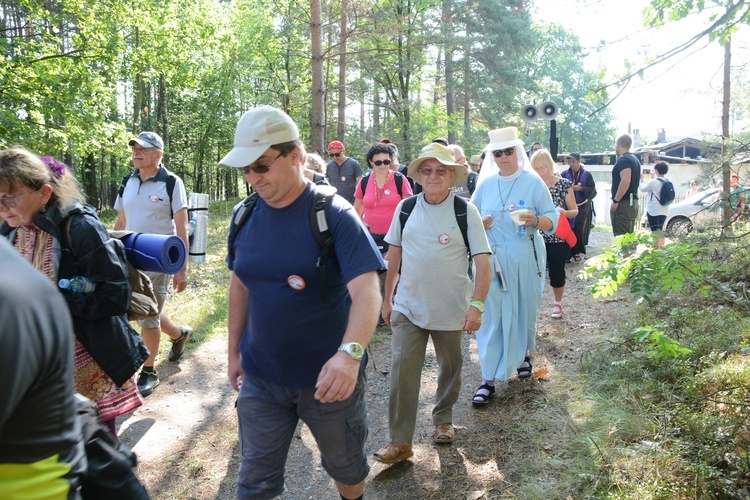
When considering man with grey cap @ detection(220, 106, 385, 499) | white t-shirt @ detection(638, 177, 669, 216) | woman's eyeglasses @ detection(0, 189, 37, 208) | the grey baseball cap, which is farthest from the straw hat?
white t-shirt @ detection(638, 177, 669, 216)

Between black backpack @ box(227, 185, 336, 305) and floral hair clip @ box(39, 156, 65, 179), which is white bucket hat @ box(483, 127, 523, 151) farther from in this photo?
floral hair clip @ box(39, 156, 65, 179)

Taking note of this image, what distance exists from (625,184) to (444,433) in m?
6.72

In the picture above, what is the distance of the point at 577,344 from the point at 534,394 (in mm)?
1678

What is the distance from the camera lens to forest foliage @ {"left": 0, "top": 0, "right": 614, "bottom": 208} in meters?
11.7

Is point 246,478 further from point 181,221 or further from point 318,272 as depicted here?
point 181,221

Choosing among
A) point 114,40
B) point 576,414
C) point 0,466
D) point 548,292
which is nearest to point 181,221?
point 576,414

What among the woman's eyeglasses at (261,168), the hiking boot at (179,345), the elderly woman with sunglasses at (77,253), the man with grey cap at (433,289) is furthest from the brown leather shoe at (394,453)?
the hiking boot at (179,345)

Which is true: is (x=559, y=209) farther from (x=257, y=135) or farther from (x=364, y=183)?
(x=257, y=135)

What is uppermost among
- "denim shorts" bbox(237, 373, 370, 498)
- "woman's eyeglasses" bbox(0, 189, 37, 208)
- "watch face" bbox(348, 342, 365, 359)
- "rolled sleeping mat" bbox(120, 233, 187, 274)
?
"woman's eyeglasses" bbox(0, 189, 37, 208)

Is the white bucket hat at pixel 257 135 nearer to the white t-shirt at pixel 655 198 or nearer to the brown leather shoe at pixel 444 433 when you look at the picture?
the brown leather shoe at pixel 444 433

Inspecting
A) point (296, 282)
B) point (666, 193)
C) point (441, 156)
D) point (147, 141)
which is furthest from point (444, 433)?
point (666, 193)

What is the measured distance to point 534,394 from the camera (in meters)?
5.04

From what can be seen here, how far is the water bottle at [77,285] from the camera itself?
2.89m

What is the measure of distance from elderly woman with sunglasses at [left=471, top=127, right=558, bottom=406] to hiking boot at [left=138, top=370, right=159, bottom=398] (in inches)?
116
